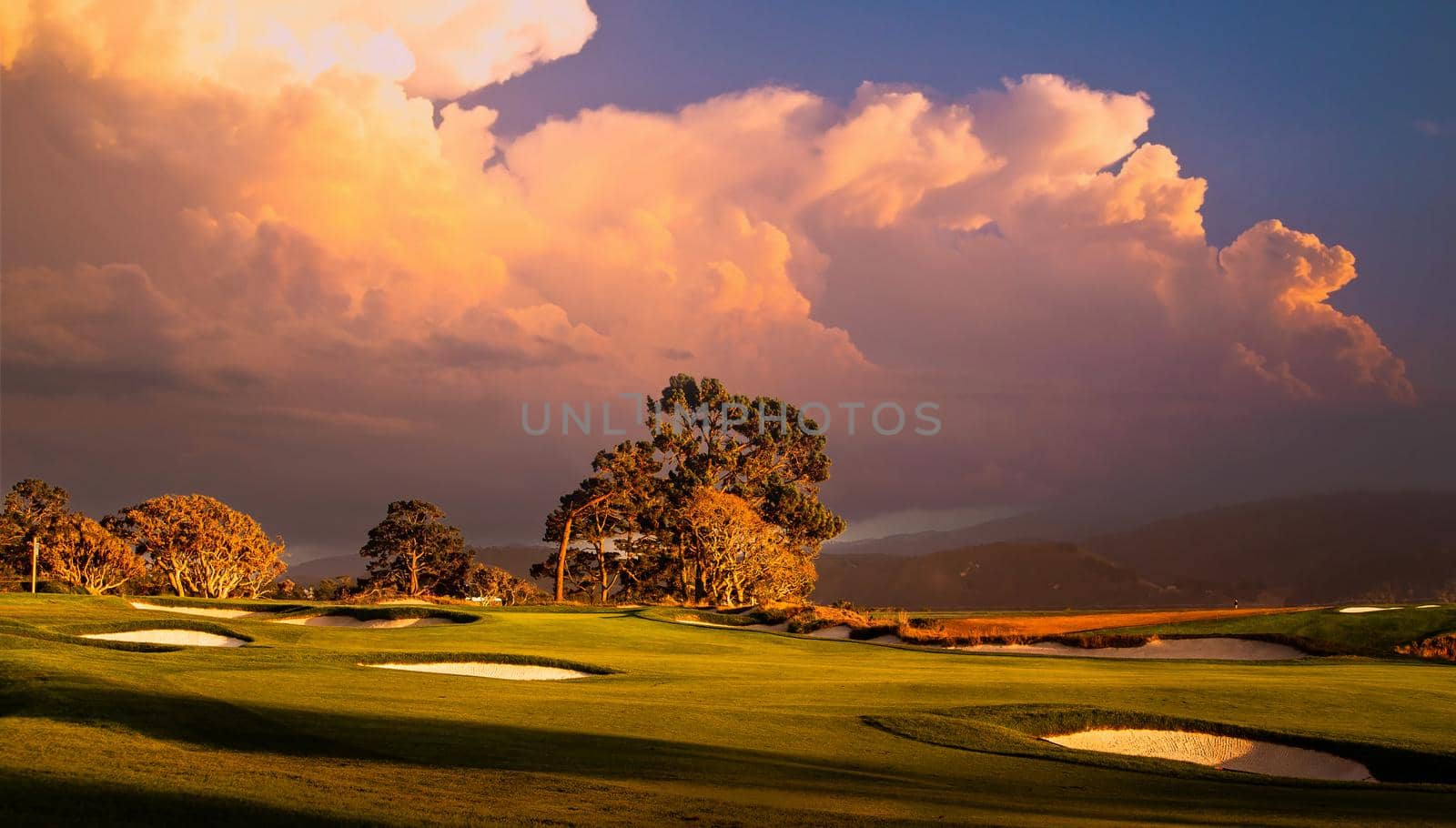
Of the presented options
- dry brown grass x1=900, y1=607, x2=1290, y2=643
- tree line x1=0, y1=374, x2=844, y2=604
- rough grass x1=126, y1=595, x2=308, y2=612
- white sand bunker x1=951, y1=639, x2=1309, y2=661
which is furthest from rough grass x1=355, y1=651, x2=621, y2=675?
tree line x1=0, y1=374, x2=844, y2=604

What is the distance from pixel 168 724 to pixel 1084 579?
10805cm

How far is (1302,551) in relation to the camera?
126438 mm

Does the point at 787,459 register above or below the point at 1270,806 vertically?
above

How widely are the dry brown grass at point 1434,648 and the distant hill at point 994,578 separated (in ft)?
243

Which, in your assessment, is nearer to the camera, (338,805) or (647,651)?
(338,805)

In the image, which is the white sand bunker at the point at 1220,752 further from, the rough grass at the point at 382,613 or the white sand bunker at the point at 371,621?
the white sand bunker at the point at 371,621

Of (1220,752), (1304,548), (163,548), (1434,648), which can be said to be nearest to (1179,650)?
(1434,648)

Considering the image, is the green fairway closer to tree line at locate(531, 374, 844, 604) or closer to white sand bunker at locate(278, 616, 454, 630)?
white sand bunker at locate(278, 616, 454, 630)

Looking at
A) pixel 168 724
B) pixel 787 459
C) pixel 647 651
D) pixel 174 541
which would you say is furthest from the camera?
pixel 787 459

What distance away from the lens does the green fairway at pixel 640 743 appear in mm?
7406

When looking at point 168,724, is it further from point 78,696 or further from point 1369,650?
point 1369,650

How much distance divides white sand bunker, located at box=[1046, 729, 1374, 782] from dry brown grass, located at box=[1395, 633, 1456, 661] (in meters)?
16.9

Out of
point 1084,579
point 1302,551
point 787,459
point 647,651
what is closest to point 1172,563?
point 1302,551

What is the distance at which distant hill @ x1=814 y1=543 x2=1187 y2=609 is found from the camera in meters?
105
